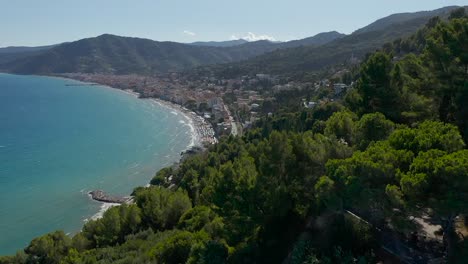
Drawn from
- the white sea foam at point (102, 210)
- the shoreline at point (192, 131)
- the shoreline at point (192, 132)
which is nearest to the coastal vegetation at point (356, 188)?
the white sea foam at point (102, 210)

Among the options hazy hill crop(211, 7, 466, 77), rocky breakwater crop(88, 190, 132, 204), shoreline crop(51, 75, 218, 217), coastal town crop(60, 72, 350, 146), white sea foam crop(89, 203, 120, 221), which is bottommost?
white sea foam crop(89, 203, 120, 221)

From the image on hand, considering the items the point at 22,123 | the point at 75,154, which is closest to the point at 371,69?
the point at 75,154

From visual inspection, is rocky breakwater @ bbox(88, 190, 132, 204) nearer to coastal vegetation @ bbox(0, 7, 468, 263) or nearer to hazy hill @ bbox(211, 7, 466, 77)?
coastal vegetation @ bbox(0, 7, 468, 263)

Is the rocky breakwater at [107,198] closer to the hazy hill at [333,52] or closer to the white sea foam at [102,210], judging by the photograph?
the white sea foam at [102,210]

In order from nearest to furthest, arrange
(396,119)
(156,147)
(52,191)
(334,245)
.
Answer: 1. (334,245)
2. (396,119)
3. (52,191)
4. (156,147)

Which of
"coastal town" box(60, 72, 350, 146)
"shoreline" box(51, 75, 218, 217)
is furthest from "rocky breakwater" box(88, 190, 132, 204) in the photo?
"coastal town" box(60, 72, 350, 146)

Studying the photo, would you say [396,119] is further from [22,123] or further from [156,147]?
[22,123]

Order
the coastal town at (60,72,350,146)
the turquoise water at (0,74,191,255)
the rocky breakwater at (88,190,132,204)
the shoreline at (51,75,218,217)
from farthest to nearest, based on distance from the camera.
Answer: the coastal town at (60,72,350,146) → the rocky breakwater at (88,190,132,204) → the shoreline at (51,75,218,217) → the turquoise water at (0,74,191,255)
